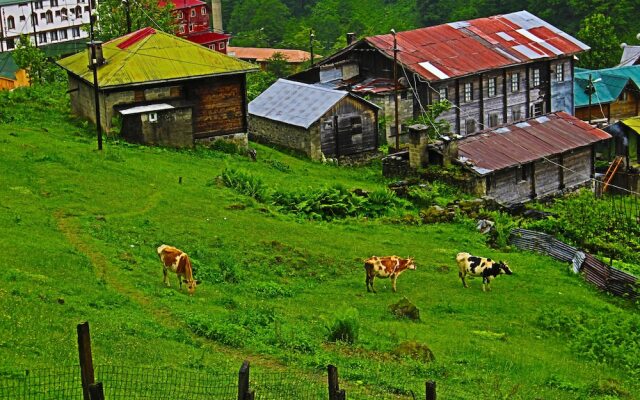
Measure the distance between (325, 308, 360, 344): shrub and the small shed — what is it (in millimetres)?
29465

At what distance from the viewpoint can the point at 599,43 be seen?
8744 centimetres

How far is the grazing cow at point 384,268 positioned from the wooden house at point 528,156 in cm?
1676

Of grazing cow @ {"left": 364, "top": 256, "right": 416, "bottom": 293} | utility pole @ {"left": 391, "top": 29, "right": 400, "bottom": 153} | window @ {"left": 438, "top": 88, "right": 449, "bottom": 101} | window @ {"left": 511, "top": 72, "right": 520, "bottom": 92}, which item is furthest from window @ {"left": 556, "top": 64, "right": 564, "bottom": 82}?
grazing cow @ {"left": 364, "top": 256, "right": 416, "bottom": 293}

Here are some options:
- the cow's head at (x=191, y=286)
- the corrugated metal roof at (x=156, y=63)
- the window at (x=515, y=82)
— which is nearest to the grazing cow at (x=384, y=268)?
the cow's head at (x=191, y=286)

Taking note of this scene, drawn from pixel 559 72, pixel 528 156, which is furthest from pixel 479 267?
pixel 559 72

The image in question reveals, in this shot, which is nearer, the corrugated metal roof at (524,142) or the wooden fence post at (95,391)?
the wooden fence post at (95,391)

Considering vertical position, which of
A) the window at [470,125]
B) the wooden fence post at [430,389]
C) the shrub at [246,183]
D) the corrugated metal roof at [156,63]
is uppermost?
the corrugated metal roof at [156,63]

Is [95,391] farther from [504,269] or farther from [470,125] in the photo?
[470,125]

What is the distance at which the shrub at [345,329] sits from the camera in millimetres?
24516

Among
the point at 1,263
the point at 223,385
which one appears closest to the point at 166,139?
the point at 1,263

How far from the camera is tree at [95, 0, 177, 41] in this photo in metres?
68.6

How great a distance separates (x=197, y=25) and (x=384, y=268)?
79563 mm

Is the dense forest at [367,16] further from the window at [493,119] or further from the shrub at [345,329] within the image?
the shrub at [345,329]

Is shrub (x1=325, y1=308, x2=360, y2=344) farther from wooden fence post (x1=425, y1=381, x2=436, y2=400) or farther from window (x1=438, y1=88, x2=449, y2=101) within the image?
window (x1=438, y1=88, x2=449, y2=101)
